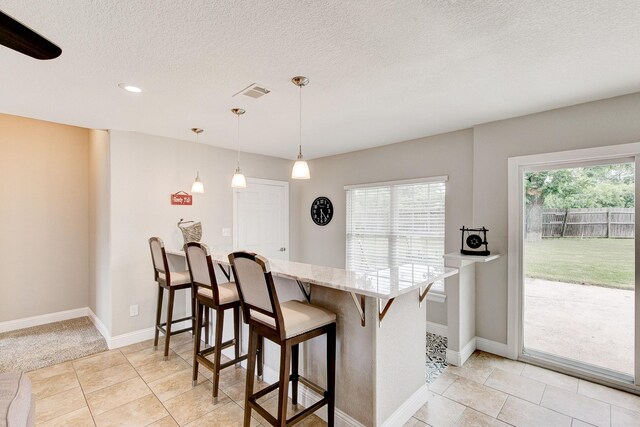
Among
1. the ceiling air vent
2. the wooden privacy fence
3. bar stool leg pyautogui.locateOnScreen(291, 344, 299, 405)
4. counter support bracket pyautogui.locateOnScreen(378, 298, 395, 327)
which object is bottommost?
bar stool leg pyautogui.locateOnScreen(291, 344, 299, 405)

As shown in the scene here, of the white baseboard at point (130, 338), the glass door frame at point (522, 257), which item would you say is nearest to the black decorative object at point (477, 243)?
the glass door frame at point (522, 257)

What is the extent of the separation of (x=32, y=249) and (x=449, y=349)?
537 centimetres

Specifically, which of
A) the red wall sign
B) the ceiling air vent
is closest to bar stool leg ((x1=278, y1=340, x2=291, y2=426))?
the ceiling air vent

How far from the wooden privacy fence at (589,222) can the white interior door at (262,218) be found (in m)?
3.63

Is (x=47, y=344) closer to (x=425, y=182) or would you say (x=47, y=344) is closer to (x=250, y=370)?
(x=250, y=370)

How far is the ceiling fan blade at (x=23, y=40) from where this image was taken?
1.03 m

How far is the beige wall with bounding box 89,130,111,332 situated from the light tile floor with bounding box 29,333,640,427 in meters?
0.92

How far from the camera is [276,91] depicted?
2461 mm

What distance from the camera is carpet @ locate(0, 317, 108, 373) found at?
122 inches

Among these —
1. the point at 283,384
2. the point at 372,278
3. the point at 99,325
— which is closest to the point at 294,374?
the point at 283,384

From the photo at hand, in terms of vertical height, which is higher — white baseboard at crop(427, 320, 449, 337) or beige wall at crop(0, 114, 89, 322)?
beige wall at crop(0, 114, 89, 322)

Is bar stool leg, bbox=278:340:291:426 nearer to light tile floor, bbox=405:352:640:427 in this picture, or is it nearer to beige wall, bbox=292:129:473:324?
light tile floor, bbox=405:352:640:427

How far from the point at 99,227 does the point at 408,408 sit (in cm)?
408

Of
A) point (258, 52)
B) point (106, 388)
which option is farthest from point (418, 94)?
point (106, 388)
